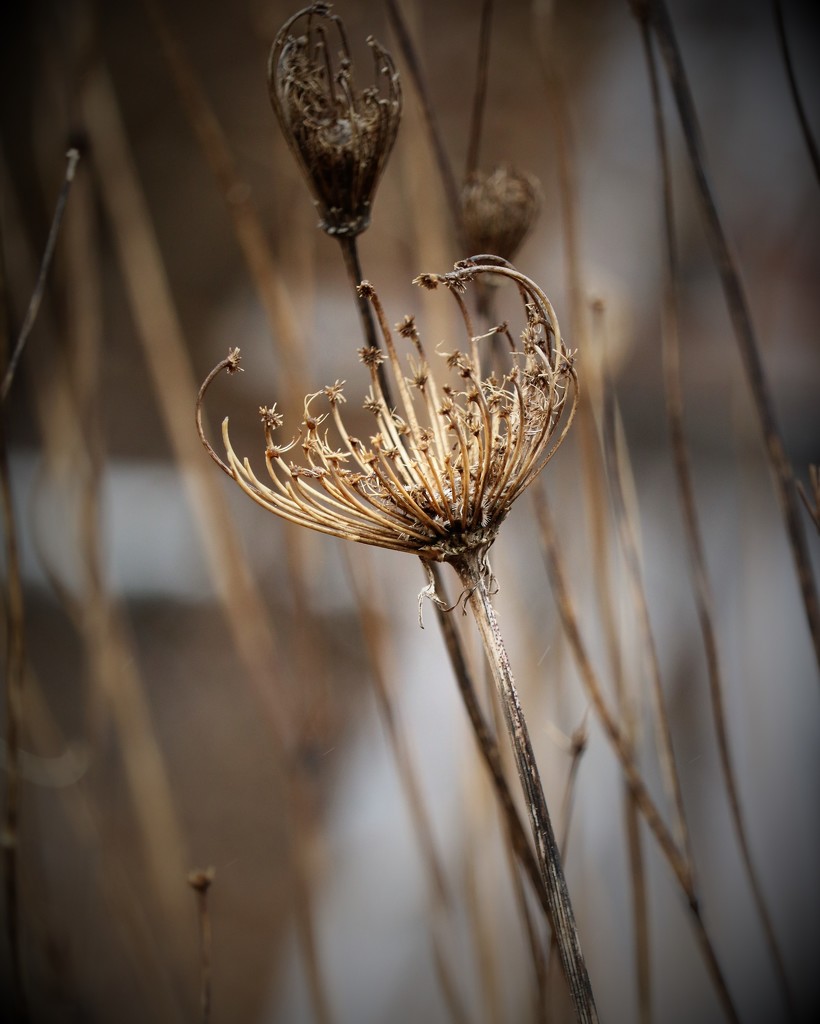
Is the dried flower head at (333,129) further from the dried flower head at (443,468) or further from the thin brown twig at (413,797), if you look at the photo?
the thin brown twig at (413,797)

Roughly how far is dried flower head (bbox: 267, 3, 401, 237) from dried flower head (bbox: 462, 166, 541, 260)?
3.5 inches

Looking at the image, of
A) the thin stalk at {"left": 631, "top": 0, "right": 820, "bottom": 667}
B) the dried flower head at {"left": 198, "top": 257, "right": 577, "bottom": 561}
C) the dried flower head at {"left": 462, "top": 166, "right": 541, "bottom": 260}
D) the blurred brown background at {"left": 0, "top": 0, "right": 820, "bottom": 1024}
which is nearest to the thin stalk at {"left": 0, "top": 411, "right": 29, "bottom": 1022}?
the blurred brown background at {"left": 0, "top": 0, "right": 820, "bottom": 1024}

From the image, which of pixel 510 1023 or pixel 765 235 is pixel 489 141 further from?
pixel 510 1023

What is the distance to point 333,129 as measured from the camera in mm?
431

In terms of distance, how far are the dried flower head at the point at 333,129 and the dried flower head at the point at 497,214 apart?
0.09 m

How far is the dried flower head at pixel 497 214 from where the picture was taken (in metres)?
0.51

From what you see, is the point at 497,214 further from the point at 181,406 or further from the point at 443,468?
the point at 181,406

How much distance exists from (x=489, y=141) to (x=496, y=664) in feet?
2.04

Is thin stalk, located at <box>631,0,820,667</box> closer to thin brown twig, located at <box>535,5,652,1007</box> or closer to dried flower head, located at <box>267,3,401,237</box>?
thin brown twig, located at <box>535,5,652,1007</box>

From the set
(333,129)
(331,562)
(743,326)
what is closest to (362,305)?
(333,129)

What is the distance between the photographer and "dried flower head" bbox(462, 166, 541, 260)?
51 centimetres

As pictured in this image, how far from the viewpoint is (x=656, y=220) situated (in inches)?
31.2

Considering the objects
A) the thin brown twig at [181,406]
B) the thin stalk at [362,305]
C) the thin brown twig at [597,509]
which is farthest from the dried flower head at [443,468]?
the thin brown twig at [181,406]

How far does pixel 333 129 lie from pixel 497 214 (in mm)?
130
